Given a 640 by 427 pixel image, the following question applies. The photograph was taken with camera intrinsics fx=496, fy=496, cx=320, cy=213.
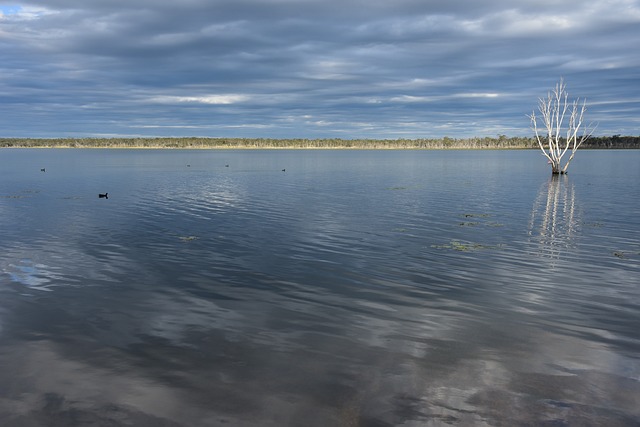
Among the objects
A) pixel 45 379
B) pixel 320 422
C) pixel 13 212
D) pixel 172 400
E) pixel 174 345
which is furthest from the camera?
pixel 13 212

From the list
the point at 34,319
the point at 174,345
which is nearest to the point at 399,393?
the point at 174,345

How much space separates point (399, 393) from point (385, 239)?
14.9 meters

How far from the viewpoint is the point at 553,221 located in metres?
29.7

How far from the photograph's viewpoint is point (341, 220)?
29484 mm

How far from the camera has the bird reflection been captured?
22.2 metres

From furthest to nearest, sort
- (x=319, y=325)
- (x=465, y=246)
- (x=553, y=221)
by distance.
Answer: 1. (x=553, y=221)
2. (x=465, y=246)
3. (x=319, y=325)

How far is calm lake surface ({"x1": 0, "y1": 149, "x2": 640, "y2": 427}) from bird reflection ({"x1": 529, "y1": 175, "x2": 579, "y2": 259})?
292 mm

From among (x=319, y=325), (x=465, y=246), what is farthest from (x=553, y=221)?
(x=319, y=325)

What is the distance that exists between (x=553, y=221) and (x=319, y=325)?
74.2 ft

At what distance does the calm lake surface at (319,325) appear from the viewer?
8312 mm

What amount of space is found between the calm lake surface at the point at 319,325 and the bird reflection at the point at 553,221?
29 cm

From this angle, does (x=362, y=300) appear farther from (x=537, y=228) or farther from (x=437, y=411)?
(x=537, y=228)

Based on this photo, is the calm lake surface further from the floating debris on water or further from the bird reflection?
the bird reflection

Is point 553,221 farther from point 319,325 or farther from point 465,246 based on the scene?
point 319,325
